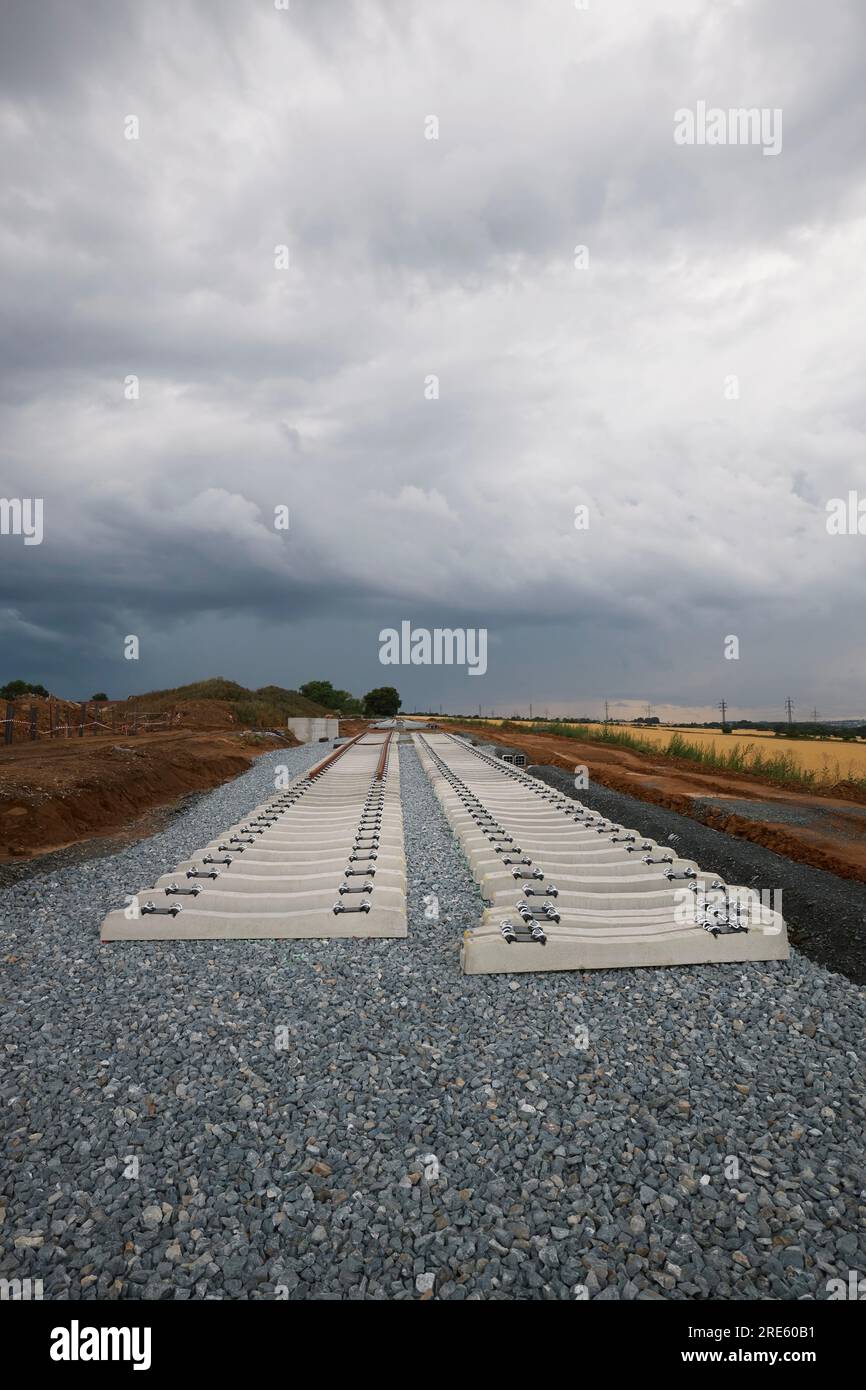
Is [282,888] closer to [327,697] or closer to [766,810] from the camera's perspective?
[766,810]

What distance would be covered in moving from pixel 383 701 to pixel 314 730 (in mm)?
54044

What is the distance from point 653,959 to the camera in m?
5.24

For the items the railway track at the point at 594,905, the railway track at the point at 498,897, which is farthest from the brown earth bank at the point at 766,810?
the railway track at the point at 498,897

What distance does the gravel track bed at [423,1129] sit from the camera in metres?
2.58

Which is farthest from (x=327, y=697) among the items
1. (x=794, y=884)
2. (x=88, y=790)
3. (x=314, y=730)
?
(x=794, y=884)

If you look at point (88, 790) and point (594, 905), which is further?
point (88, 790)

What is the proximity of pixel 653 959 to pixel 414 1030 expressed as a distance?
85.5 inches

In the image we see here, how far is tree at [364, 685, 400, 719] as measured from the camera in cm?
9169

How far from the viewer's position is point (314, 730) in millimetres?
37719

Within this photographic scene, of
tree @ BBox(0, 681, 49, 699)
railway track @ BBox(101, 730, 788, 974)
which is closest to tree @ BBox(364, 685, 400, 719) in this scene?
tree @ BBox(0, 681, 49, 699)

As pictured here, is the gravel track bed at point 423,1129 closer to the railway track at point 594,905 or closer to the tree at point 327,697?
the railway track at point 594,905

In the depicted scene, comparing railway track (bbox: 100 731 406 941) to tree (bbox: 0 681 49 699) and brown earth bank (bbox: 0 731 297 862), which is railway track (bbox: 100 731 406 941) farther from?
tree (bbox: 0 681 49 699)

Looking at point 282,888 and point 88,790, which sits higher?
point 88,790
